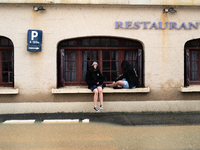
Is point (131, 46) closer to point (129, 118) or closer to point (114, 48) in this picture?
point (114, 48)

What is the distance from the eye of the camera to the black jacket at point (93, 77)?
7.18m

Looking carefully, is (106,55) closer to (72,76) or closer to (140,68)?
(140,68)

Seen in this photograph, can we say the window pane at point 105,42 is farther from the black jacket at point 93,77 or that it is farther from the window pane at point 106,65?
the black jacket at point 93,77

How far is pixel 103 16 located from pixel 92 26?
0.52 metres

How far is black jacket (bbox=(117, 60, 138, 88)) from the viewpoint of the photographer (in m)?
7.31

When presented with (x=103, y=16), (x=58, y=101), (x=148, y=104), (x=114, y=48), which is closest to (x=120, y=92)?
(x=148, y=104)

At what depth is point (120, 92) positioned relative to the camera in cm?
739

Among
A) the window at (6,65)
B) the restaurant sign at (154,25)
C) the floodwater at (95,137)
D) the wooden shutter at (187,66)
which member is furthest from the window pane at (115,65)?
the window at (6,65)

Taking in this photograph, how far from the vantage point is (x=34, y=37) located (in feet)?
23.6

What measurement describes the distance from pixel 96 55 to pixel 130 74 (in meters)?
1.45

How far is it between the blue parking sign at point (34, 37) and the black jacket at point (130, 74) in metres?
3.00

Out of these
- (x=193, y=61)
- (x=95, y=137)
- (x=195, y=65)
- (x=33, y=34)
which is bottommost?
(x=95, y=137)

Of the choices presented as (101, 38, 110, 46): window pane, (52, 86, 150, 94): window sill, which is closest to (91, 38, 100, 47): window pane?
(101, 38, 110, 46): window pane

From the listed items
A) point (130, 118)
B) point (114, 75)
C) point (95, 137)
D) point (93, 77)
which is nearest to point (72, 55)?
point (93, 77)
